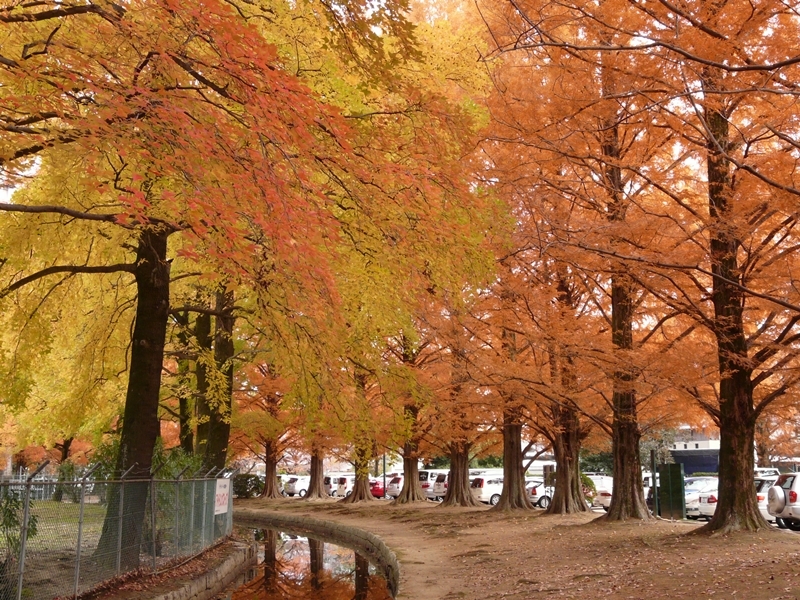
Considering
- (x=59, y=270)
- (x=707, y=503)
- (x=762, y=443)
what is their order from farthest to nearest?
1. (x=762, y=443)
2. (x=707, y=503)
3. (x=59, y=270)

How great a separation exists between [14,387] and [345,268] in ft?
32.6

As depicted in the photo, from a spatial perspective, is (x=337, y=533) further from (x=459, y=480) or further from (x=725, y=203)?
(x=725, y=203)

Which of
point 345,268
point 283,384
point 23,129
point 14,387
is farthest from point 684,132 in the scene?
point 283,384

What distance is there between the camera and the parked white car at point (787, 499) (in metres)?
18.6

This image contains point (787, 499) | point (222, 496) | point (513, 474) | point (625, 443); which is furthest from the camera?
point (513, 474)


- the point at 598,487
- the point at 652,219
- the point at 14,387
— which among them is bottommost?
the point at 598,487

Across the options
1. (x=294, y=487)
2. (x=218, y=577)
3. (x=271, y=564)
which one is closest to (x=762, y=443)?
(x=294, y=487)

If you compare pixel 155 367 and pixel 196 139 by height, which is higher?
pixel 196 139

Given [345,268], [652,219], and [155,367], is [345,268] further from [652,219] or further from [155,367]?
[652,219]

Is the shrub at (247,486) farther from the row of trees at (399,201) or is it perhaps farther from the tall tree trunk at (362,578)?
the tall tree trunk at (362,578)

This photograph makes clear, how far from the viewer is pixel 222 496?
18188 mm

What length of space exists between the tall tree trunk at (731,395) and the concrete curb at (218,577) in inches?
337

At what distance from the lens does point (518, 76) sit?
52.0ft

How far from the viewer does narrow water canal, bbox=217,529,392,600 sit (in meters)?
13.7
